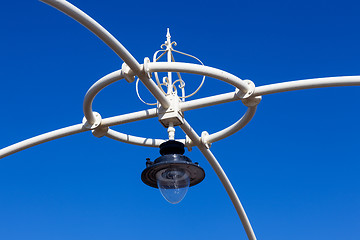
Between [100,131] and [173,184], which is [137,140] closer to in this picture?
[100,131]

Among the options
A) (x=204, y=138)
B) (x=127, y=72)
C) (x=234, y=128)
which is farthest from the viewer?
(x=204, y=138)

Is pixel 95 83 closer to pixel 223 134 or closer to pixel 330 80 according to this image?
pixel 223 134

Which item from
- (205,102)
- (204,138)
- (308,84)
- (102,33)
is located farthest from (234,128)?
(102,33)

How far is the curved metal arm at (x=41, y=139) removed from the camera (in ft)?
31.3

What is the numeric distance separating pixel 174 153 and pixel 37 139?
8.14 ft

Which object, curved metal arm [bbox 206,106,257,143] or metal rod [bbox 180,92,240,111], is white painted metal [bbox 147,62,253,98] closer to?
metal rod [bbox 180,92,240,111]

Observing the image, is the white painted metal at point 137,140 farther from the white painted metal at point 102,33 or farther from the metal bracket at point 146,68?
the metal bracket at point 146,68

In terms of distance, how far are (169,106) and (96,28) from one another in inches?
80.1

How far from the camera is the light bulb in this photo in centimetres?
834

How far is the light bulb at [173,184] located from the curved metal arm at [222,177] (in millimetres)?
1185

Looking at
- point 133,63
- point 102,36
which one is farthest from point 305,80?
point 102,36

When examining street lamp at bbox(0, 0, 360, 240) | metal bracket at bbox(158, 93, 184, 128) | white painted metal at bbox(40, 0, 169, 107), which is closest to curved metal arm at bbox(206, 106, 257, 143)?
street lamp at bbox(0, 0, 360, 240)

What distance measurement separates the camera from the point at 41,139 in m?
9.57

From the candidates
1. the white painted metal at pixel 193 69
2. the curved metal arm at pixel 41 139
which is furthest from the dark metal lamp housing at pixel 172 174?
the curved metal arm at pixel 41 139
